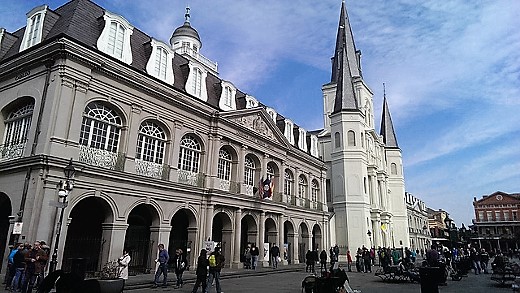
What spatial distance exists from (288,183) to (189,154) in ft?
40.8

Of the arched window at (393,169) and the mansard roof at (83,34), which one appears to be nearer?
the mansard roof at (83,34)

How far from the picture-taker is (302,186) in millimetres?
33594

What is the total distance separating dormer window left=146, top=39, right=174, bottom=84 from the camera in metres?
19.5

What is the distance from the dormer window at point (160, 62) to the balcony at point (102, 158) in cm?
524

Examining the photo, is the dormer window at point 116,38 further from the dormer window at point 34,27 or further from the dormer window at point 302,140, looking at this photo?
the dormer window at point 302,140

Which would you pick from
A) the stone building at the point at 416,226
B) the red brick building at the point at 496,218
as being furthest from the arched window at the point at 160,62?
the red brick building at the point at 496,218

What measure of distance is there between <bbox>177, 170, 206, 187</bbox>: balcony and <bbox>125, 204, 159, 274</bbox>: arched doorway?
2.45m

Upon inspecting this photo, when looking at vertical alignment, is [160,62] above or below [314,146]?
below

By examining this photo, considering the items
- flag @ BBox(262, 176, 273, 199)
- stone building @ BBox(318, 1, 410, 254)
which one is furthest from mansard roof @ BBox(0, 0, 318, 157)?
stone building @ BBox(318, 1, 410, 254)

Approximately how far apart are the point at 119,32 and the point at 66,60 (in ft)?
13.5

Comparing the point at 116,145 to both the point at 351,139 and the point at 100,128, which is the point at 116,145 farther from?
the point at 351,139

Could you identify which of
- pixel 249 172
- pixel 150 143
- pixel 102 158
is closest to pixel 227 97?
pixel 249 172

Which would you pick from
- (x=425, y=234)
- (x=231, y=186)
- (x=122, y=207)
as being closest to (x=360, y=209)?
(x=231, y=186)

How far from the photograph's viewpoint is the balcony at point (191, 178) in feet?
65.3
